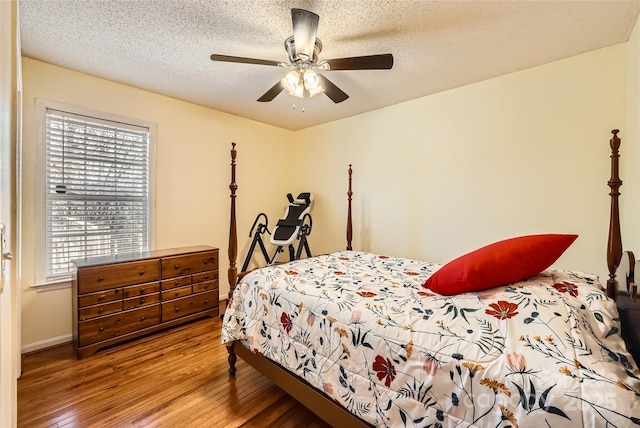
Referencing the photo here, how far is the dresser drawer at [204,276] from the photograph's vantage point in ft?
9.77

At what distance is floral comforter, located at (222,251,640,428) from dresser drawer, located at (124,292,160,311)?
1.39 m

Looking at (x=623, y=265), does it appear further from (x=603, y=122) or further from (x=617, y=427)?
(x=617, y=427)

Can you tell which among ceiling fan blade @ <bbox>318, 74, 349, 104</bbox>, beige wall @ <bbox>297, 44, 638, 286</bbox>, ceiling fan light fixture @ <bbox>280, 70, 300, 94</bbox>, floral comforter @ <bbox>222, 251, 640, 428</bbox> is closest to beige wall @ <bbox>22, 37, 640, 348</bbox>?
beige wall @ <bbox>297, 44, 638, 286</bbox>

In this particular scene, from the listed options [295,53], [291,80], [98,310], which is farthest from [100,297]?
[295,53]

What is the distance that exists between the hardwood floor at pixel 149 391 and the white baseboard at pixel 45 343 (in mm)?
76

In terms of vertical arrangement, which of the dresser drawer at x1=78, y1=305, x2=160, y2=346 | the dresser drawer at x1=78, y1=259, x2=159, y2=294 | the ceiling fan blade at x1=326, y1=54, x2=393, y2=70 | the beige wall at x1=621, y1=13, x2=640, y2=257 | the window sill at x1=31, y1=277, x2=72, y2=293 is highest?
the ceiling fan blade at x1=326, y1=54, x2=393, y2=70

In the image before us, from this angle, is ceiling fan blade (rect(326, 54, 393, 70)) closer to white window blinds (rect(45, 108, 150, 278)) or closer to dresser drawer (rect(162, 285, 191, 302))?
white window blinds (rect(45, 108, 150, 278))

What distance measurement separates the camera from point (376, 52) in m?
2.21

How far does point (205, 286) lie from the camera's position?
3.06m

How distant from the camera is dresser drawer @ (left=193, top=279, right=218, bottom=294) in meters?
2.99

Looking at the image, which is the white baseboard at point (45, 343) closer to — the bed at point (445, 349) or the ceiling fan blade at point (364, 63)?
the bed at point (445, 349)

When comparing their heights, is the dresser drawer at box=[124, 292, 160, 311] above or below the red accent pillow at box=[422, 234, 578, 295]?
A: below

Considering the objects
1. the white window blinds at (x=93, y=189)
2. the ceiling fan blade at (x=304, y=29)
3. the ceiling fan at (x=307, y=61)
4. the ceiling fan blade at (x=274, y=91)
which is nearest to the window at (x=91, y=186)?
the white window blinds at (x=93, y=189)

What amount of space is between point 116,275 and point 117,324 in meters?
0.43
